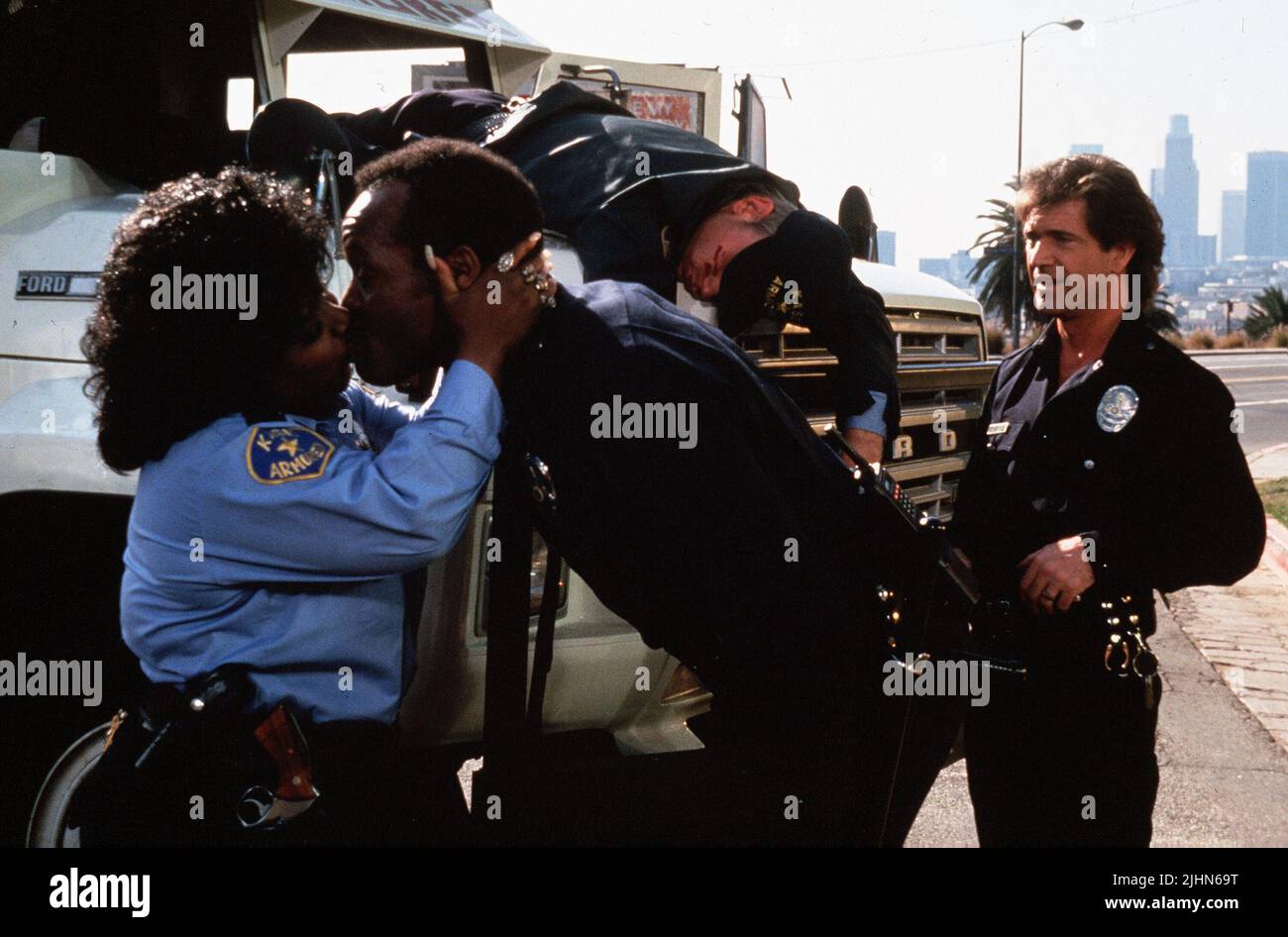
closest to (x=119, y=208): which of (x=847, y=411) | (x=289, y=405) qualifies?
(x=289, y=405)

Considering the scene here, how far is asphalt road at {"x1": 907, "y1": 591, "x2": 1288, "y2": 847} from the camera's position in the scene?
4008mm

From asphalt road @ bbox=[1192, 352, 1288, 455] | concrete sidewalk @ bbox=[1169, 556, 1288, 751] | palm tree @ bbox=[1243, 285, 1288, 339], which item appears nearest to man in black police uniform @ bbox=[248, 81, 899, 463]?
concrete sidewalk @ bbox=[1169, 556, 1288, 751]

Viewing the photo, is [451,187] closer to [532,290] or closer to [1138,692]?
[532,290]

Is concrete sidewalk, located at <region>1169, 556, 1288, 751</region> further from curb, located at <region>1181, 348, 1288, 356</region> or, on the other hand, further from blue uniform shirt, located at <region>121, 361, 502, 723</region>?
curb, located at <region>1181, 348, 1288, 356</region>

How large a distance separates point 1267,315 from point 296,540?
60.0 metres

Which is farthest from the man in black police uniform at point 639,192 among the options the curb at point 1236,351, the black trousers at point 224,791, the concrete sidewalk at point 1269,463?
the curb at point 1236,351

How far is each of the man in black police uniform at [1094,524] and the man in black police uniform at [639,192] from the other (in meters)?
0.60

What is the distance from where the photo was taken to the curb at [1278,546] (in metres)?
8.17

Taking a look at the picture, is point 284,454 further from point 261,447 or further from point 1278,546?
point 1278,546

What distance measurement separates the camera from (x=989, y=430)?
2.87 meters

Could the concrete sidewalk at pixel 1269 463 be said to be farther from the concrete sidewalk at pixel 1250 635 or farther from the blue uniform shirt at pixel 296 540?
the blue uniform shirt at pixel 296 540
